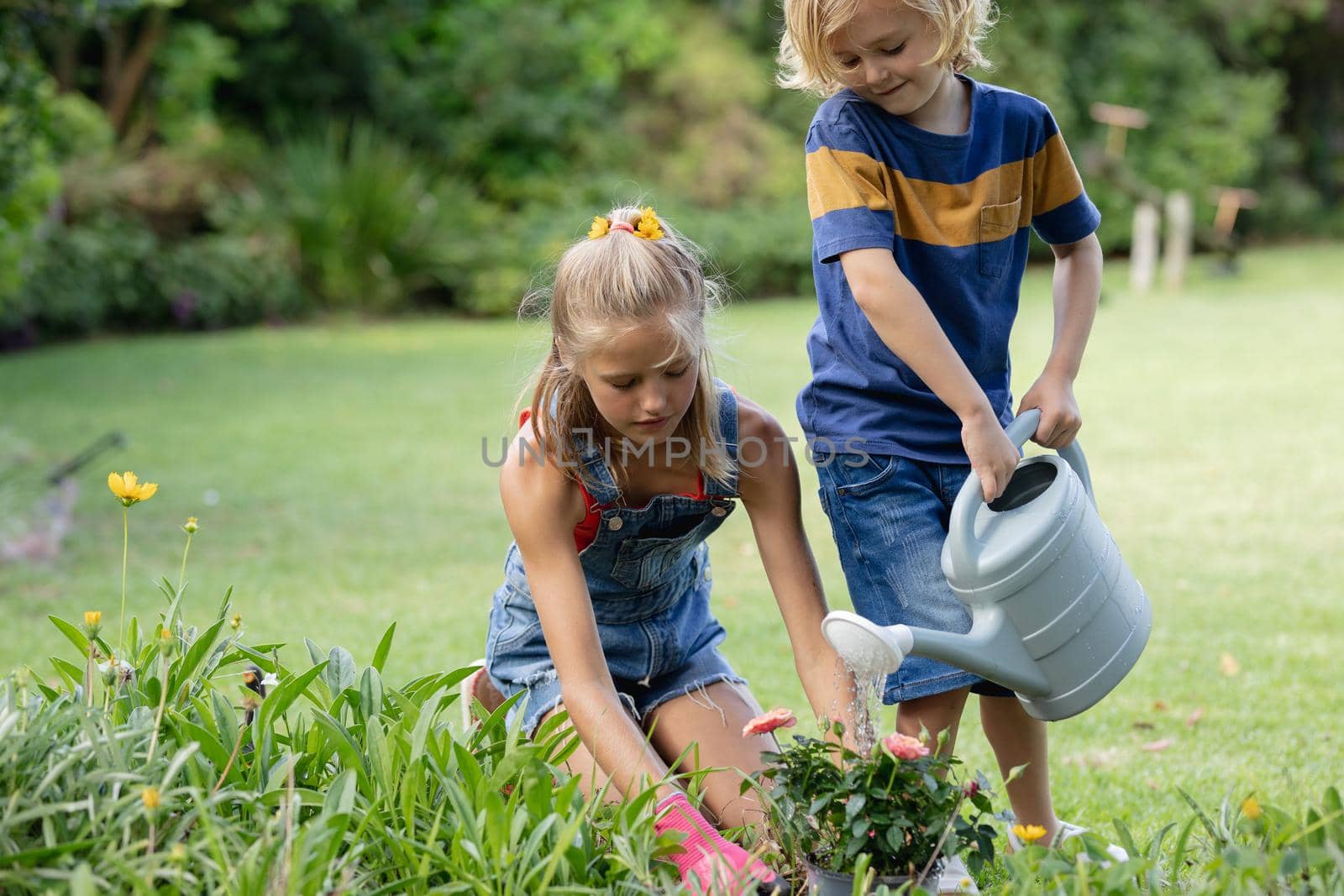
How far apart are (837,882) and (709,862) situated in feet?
0.61

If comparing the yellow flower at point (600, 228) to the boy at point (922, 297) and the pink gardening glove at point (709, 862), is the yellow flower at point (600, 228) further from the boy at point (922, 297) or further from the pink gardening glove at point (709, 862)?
the pink gardening glove at point (709, 862)

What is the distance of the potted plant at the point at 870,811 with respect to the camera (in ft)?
5.95

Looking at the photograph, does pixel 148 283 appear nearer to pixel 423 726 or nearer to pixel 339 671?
pixel 339 671

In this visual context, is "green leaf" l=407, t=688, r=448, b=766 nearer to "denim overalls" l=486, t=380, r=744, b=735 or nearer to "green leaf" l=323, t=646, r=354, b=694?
"green leaf" l=323, t=646, r=354, b=694

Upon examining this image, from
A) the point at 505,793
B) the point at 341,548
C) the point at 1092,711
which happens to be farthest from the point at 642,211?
the point at 341,548

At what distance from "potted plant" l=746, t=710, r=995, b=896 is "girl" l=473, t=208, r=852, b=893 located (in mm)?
89

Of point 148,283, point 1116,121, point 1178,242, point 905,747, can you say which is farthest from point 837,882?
point 1116,121

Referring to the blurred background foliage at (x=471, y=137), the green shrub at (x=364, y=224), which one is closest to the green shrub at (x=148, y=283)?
the blurred background foliage at (x=471, y=137)

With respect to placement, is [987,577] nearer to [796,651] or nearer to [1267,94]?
[796,651]

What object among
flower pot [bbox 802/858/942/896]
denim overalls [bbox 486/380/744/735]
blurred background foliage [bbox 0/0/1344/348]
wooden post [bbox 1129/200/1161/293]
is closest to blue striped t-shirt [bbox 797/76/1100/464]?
denim overalls [bbox 486/380/744/735]

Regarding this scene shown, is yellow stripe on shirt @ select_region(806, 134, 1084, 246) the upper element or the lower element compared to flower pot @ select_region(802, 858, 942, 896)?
upper

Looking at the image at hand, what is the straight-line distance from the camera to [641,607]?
8.81 ft

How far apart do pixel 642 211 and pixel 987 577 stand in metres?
0.87

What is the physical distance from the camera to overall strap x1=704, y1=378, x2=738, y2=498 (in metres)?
2.45
